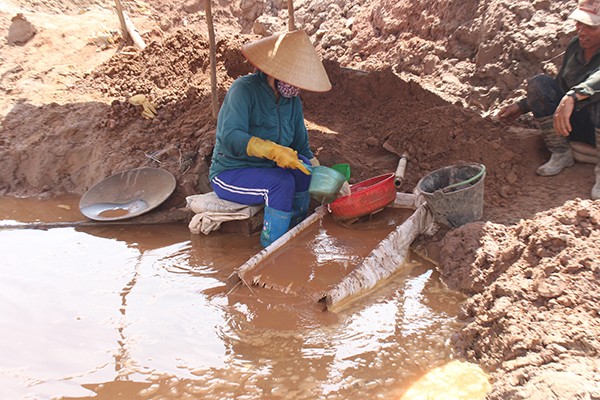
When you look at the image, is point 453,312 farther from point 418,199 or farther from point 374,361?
point 418,199

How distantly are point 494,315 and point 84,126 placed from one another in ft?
14.8

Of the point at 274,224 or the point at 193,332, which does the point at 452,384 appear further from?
the point at 274,224

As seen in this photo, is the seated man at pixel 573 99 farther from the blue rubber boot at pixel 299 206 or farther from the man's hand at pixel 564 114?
the blue rubber boot at pixel 299 206

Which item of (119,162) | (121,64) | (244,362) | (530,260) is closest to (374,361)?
(244,362)

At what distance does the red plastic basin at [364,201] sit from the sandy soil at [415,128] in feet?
1.58

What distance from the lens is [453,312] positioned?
2832 millimetres

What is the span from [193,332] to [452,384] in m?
1.30

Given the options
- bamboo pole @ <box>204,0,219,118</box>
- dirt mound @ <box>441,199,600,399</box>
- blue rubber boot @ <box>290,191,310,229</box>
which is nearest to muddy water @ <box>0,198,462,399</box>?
dirt mound @ <box>441,199,600,399</box>

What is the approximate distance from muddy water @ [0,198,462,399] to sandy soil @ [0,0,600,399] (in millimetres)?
356

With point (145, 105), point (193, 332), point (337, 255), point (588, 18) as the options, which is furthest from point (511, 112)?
point (145, 105)

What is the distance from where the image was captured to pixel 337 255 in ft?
10.8

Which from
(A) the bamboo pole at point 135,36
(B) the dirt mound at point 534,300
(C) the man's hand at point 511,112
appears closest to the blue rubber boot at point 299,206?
(B) the dirt mound at point 534,300

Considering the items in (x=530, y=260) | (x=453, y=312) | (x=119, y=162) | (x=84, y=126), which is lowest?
(x=453, y=312)

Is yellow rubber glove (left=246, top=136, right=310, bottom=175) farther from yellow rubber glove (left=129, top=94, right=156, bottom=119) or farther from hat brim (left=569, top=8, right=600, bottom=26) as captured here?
yellow rubber glove (left=129, top=94, right=156, bottom=119)
